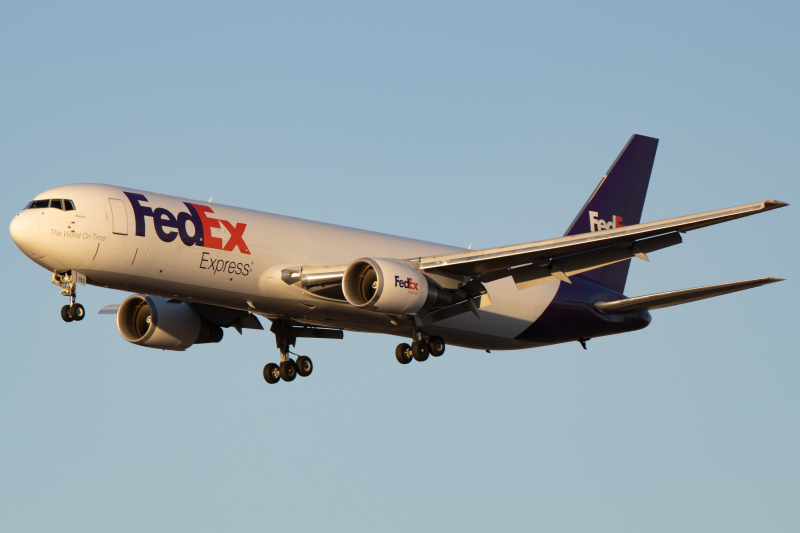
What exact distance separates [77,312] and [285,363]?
8.98 metres

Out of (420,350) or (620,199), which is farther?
(620,199)

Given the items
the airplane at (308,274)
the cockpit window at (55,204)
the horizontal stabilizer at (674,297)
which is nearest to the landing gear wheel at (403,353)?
the airplane at (308,274)

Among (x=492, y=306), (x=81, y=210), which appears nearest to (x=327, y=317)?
(x=492, y=306)

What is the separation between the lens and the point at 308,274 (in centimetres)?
3152

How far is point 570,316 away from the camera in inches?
1503

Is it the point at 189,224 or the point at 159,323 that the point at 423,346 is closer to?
the point at 189,224

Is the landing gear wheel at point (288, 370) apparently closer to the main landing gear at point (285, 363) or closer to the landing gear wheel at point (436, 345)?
the main landing gear at point (285, 363)

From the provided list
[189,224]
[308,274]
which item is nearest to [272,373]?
[308,274]

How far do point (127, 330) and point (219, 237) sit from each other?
27.1ft

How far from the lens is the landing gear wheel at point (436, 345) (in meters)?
34.5

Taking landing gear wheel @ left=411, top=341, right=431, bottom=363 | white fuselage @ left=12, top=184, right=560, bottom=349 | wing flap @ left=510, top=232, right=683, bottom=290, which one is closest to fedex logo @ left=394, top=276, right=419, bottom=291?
white fuselage @ left=12, top=184, right=560, bottom=349

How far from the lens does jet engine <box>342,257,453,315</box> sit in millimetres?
30234

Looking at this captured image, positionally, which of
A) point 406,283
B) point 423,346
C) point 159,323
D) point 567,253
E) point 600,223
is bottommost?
point 423,346

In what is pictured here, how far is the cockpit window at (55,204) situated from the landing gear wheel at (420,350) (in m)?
11.8
